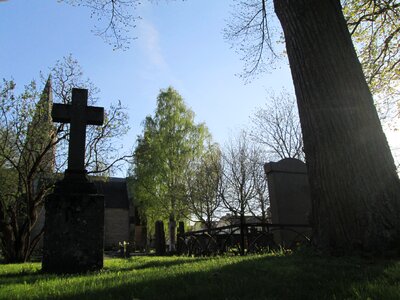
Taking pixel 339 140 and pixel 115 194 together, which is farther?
pixel 115 194

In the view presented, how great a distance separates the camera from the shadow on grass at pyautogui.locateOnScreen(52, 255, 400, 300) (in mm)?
2859

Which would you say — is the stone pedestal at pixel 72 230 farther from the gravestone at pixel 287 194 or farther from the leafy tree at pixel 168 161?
the leafy tree at pixel 168 161

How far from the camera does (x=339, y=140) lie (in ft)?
14.4

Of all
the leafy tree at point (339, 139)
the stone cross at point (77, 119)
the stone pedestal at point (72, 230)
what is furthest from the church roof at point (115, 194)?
the leafy tree at point (339, 139)

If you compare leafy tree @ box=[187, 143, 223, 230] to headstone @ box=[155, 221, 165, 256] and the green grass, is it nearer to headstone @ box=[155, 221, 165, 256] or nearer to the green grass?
headstone @ box=[155, 221, 165, 256]

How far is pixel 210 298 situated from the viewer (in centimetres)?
287

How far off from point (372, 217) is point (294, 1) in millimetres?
3123

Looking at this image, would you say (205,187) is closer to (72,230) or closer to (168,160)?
(168,160)

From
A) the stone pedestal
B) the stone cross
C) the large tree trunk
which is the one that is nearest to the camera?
the large tree trunk

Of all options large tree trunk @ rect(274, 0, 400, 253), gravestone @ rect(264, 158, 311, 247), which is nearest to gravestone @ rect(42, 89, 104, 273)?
large tree trunk @ rect(274, 0, 400, 253)

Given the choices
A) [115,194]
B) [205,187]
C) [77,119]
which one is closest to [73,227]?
[77,119]

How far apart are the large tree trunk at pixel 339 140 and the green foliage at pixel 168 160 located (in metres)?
22.6

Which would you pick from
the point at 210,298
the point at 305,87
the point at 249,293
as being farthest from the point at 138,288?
the point at 305,87

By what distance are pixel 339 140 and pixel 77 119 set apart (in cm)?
467
